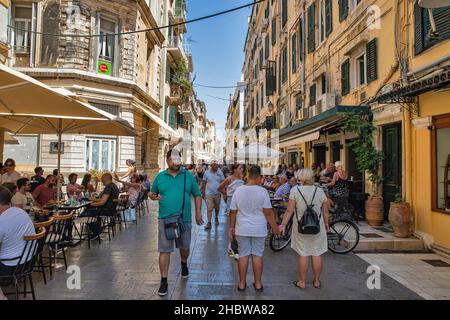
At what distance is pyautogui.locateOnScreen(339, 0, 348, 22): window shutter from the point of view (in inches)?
418

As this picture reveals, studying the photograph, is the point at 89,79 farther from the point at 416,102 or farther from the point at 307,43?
the point at 416,102

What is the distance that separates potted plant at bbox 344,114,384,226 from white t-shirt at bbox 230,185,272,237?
5.07m

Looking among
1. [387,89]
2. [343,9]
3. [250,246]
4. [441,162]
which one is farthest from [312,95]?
[250,246]

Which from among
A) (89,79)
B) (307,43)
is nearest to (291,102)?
(307,43)

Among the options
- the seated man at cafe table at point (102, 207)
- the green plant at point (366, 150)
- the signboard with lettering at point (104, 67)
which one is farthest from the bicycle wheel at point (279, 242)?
the signboard with lettering at point (104, 67)

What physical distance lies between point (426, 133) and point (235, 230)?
5.13 m

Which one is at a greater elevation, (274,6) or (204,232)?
(274,6)

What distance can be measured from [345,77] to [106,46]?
36.6 feet

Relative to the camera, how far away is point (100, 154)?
49.4 feet

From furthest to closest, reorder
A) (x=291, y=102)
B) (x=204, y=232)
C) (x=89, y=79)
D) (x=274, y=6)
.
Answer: (x=274, y=6) < (x=291, y=102) < (x=89, y=79) < (x=204, y=232)

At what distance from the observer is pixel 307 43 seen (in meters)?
15.0

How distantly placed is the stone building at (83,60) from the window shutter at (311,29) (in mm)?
8567

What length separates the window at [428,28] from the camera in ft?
20.8

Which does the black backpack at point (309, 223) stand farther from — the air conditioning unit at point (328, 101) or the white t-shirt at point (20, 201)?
the air conditioning unit at point (328, 101)
